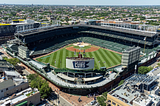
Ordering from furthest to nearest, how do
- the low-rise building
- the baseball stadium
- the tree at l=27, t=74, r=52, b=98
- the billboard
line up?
the baseball stadium, the billboard, the tree at l=27, t=74, r=52, b=98, the low-rise building

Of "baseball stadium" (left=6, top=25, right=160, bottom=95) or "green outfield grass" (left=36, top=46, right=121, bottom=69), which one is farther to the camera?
"green outfield grass" (left=36, top=46, right=121, bottom=69)

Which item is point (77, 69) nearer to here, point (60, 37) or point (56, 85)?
point (56, 85)

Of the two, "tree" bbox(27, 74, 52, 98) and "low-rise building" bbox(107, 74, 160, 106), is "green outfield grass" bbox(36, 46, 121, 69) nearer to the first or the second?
"tree" bbox(27, 74, 52, 98)

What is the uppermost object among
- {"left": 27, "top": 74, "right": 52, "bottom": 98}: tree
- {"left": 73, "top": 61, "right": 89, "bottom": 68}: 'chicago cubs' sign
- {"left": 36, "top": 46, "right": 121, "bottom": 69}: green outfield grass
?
{"left": 73, "top": 61, "right": 89, "bottom": 68}: 'chicago cubs' sign

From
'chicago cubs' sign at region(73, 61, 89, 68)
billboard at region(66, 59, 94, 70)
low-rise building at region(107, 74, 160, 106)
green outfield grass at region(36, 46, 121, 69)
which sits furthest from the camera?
green outfield grass at region(36, 46, 121, 69)

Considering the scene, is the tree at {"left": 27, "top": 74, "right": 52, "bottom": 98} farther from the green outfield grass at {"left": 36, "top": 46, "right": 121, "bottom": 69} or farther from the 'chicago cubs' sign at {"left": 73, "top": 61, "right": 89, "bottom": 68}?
the green outfield grass at {"left": 36, "top": 46, "right": 121, "bottom": 69}

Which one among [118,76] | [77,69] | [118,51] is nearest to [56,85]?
[77,69]

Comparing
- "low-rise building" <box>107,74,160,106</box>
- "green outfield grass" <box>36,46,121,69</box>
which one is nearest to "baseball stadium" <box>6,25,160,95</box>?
"green outfield grass" <box>36,46,121,69</box>

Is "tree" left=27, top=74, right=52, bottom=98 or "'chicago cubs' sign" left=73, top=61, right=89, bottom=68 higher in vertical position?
"'chicago cubs' sign" left=73, top=61, right=89, bottom=68
